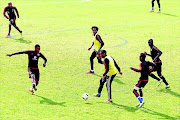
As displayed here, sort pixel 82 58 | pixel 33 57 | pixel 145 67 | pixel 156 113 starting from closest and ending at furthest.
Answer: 1. pixel 156 113
2. pixel 145 67
3. pixel 33 57
4. pixel 82 58

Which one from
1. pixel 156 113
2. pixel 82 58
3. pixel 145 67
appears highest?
pixel 145 67

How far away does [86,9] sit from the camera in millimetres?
42469

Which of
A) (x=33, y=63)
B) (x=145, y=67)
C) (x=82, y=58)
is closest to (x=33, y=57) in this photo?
(x=33, y=63)

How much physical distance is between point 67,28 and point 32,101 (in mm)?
17580

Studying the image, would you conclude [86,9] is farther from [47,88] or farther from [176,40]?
[47,88]

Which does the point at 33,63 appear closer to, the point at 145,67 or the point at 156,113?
the point at 145,67

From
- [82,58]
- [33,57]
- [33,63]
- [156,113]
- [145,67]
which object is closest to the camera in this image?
[156,113]

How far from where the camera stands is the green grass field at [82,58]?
16.2m

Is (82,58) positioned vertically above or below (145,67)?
below

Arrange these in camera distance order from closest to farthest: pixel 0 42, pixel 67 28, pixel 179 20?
1. pixel 0 42
2. pixel 67 28
3. pixel 179 20

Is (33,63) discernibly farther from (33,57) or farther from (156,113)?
(156,113)

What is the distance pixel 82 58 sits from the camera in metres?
24.9

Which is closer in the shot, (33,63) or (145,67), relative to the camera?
(145,67)

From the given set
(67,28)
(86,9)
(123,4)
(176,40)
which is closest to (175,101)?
(176,40)
